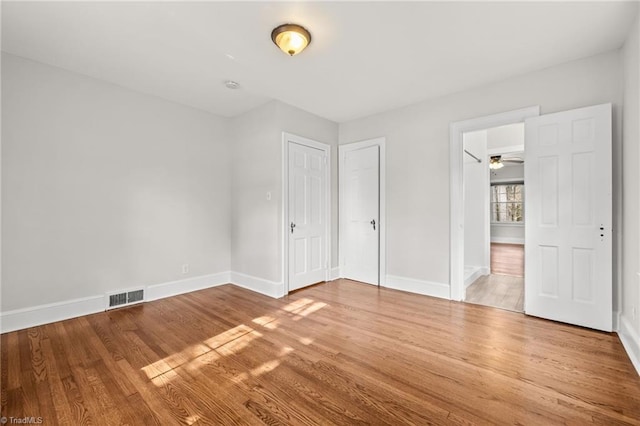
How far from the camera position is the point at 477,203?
5133 millimetres

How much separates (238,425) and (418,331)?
74.7 inches

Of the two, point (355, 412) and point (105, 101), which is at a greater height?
point (105, 101)

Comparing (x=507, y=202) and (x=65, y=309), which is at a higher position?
(x=507, y=202)

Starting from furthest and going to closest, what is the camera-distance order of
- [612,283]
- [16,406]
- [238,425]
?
[612,283] → [16,406] → [238,425]

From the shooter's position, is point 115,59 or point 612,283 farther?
point 115,59

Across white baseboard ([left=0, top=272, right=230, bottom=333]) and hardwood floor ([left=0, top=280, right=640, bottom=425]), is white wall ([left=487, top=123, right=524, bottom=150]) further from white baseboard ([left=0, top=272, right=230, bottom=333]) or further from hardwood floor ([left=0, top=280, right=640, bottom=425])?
white baseboard ([left=0, top=272, right=230, bottom=333])

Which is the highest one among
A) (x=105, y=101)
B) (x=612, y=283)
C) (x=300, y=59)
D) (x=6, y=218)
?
(x=300, y=59)

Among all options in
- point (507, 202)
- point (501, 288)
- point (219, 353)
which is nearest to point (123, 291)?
point (219, 353)

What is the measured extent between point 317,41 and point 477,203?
4.19 m

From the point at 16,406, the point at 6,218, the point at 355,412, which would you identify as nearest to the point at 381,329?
the point at 355,412

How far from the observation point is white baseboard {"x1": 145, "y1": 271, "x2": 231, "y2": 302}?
3.77 metres

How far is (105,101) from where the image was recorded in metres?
3.40

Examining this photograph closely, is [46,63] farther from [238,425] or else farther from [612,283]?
[612,283]

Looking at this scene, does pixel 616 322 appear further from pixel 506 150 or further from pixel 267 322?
pixel 267 322
